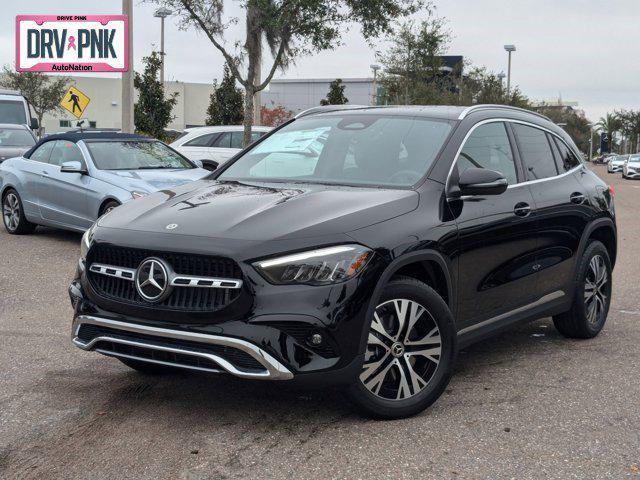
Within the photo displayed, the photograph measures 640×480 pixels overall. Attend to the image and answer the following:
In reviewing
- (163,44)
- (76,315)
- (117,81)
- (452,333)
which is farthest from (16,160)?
(117,81)

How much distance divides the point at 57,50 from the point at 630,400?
21.2 m

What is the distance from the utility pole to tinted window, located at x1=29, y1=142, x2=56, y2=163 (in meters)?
7.71

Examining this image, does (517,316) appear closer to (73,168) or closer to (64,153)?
(73,168)

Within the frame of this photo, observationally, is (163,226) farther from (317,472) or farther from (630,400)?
(630,400)

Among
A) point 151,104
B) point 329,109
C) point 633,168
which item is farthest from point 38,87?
point 329,109

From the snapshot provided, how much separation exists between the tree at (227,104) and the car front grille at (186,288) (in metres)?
35.6

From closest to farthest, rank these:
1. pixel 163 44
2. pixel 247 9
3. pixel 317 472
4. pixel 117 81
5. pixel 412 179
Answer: pixel 317 472, pixel 412 179, pixel 247 9, pixel 163 44, pixel 117 81

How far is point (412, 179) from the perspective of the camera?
5.29 meters

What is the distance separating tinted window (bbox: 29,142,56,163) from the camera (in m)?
13.2

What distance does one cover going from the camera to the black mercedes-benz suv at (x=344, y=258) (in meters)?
4.36

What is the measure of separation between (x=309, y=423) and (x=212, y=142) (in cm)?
1559

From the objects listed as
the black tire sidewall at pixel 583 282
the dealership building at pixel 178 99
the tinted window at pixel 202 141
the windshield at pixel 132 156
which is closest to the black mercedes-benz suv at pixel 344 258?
the black tire sidewall at pixel 583 282

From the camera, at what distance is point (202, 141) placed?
19.8 m

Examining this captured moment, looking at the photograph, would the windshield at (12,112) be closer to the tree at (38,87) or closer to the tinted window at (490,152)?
the tinted window at (490,152)
